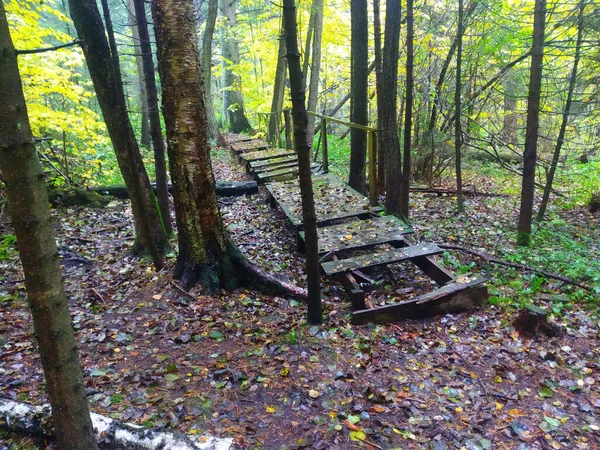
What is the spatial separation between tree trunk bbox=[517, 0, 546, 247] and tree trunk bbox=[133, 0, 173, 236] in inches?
229

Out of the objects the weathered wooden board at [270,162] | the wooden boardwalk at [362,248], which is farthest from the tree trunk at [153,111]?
the weathered wooden board at [270,162]

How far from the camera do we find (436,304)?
4.63 meters

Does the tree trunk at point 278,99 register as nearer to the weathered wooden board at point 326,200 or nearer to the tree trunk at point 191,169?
the weathered wooden board at point 326,200

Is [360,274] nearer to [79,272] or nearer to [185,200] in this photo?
[185,200]

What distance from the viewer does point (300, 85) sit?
3.55 metres

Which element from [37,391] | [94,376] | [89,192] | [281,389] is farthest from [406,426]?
[89,192]

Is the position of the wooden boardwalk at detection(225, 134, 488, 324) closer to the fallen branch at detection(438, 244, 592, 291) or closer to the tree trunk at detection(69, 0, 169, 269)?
the fallen branch at detection(438, 244, 592, 291)

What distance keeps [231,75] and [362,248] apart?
1496cm

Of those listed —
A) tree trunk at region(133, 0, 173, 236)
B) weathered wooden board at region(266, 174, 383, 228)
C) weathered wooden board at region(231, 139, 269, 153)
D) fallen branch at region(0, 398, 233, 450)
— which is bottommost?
fallen branch at region(0, 398, 233, 450)

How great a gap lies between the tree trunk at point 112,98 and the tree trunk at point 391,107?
4.09 meters

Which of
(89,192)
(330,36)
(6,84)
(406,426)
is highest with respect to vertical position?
(330,36)

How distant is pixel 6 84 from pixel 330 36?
15634mm

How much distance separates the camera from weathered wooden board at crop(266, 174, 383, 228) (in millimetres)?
6719

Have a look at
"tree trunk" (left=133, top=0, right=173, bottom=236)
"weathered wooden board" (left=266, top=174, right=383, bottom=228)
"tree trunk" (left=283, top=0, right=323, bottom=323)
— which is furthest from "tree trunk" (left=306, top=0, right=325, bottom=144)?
"tree trunk" (left=283, top=0, right=323, bottom=323)
